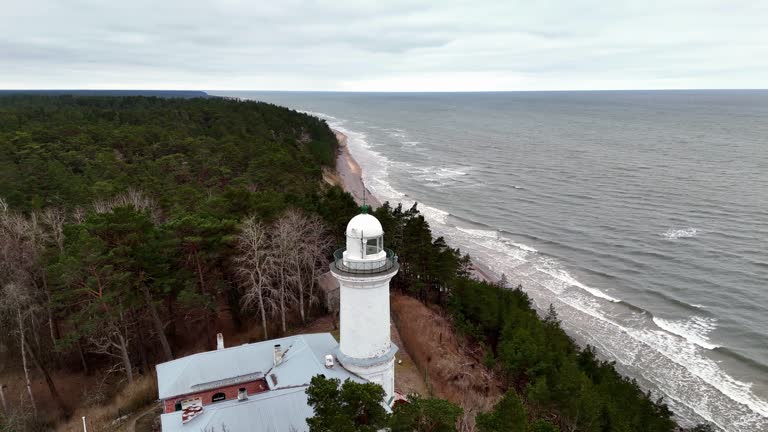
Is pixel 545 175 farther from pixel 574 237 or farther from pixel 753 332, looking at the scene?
pixel 753 332

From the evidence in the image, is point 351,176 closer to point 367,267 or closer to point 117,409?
point 117,409

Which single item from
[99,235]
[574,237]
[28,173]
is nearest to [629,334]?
[574,237]

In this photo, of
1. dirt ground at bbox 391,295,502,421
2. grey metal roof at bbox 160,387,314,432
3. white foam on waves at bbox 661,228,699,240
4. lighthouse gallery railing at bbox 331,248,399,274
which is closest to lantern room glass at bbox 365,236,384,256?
lighthouse gallery railing at bbox 331,248,399,274

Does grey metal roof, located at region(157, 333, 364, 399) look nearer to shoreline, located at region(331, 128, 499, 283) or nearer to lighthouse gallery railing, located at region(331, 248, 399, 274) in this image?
lighthouse gallery railing, located at region(331, 248, 399, 274)

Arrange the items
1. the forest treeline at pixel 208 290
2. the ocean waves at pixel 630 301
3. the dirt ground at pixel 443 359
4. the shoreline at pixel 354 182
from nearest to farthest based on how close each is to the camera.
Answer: the forest treeline at pixel 208 290, the dirt ground at pixel 443 359, the ocean waves at pixel 630 301, the shoreline at pixel 354 182

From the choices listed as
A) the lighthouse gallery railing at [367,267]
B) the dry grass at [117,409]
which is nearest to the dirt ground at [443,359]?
the lighthouse gallery railing at [367,267]

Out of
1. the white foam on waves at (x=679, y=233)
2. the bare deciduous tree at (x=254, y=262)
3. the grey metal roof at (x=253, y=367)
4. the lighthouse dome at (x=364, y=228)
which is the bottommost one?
the white foam on waves at (x=679, y=233)

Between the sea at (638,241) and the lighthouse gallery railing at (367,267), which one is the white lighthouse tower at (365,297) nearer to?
the lighthouse gallery railing at (367,267)

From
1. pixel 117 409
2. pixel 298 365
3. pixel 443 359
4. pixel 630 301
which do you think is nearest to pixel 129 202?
pixel 117 409
